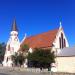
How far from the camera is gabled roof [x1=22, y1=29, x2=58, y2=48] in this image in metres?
67.6

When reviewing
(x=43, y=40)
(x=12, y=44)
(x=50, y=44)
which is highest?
(x=12, y=44)

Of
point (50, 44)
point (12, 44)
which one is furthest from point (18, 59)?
point (50, 44)

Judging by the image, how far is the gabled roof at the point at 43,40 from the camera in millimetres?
67562

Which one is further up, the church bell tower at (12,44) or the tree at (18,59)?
the church bell tower at (12,44)

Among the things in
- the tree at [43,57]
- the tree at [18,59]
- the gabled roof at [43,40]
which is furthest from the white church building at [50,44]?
the tree at [18,59]

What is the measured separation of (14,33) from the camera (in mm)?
84500

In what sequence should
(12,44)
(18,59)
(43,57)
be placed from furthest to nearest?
1. (12,44)
2. (18,59)
3. (43,57)

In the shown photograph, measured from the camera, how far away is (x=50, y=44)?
6625 centimetres

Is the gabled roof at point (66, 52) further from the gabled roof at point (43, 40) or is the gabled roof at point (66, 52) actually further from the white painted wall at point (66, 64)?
the gabled roof at point (43, 40)

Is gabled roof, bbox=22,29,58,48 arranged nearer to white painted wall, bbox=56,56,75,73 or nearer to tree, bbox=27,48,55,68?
white painted wall, bbox=56,56,75,73

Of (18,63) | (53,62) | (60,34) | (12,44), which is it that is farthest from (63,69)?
(12,44)

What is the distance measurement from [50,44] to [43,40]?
18.4 ft

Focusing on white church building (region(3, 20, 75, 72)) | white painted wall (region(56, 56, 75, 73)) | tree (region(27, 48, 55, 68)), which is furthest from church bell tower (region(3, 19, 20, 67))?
white painted wall (region(56, 56, 75, 73))

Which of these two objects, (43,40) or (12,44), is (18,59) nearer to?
(43,40)
